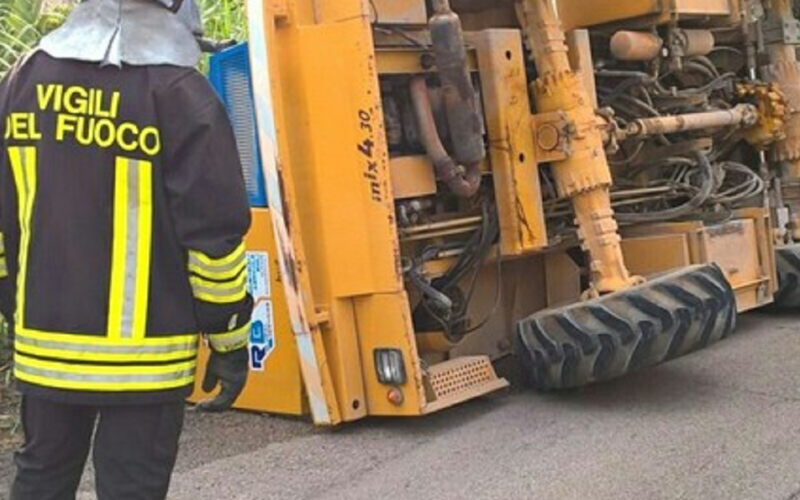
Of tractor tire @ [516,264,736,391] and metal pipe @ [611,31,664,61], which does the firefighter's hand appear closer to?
tractor tire @ [516,264,736,391]

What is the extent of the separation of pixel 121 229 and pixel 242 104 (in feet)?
6.86

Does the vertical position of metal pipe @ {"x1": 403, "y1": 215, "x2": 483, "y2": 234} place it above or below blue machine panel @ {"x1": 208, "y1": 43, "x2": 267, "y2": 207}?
below

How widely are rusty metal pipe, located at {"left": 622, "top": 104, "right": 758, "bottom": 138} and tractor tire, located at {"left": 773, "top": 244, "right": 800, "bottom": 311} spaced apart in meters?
0.69

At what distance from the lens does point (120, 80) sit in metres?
2.58

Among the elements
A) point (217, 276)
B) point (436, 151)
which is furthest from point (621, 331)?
point (217, 276)

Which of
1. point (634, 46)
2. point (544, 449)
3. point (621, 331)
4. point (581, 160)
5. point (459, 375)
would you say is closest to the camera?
point (544, 449)

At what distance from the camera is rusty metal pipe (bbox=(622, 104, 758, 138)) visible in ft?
17.6

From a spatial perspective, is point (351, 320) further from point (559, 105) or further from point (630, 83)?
point (630, 83)

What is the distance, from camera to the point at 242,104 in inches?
181

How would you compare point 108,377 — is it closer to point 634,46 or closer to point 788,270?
point 634,46

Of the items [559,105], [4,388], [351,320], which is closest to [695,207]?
[559,105]

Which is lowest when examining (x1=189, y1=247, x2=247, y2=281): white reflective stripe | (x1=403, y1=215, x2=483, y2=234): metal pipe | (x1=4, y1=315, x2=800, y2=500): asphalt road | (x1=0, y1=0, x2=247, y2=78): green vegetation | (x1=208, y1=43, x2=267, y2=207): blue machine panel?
(x1=4, y1=315, x2=800, y2=500): asphalt road

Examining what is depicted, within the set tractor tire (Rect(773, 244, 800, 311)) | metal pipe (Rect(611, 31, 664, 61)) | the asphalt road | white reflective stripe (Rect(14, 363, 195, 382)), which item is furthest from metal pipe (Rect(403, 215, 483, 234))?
tractor tire (Rect(773, 244, 800, 311))

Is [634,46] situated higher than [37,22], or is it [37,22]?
[37,22]
